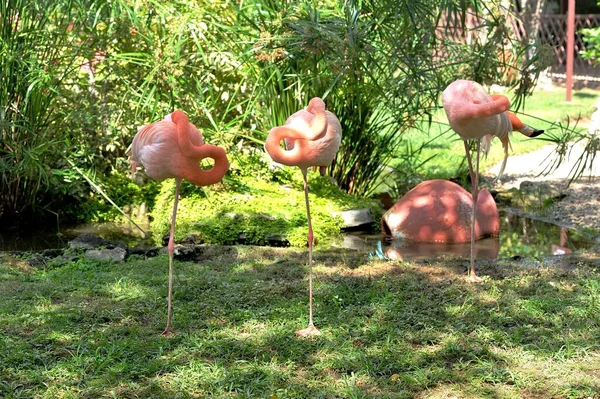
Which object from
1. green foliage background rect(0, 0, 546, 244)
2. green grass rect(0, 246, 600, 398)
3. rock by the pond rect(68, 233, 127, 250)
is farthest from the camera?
green foliage background rect(0, 0, 546, 244)

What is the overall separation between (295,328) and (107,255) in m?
1.98

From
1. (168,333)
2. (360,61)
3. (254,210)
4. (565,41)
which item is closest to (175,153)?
(168,333)

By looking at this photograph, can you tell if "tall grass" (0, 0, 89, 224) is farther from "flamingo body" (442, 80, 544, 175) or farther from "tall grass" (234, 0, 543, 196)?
"flamingo body" (442, 80, 544, 175)

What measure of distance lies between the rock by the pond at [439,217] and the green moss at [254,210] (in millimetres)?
409

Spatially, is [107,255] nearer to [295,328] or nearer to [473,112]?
[295,328]

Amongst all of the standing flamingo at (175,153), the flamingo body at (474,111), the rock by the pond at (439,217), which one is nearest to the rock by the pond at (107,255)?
the standing flamingo at (175,153)

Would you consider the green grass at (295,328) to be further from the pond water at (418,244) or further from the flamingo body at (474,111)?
the flamingo body at (474,111)

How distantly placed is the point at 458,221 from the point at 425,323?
2.51 m

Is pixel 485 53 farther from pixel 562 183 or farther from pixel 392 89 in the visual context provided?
pixel 562 183

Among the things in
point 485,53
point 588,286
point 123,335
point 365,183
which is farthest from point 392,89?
point 123,335

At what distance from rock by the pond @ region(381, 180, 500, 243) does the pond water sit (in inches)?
3.6

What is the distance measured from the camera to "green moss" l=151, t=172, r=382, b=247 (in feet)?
21.8

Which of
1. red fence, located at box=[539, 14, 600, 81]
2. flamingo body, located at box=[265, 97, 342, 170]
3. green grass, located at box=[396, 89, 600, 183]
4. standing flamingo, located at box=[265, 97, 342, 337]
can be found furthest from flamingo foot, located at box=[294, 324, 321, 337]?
red fence, located at box=[539, 14, 600, 81]

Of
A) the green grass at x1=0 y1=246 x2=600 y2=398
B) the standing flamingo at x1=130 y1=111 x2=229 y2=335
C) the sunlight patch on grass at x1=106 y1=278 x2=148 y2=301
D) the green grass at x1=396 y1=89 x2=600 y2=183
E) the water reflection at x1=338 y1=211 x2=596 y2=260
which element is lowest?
the water reflection at x1=338 y1=211 x2=596 y2=260
